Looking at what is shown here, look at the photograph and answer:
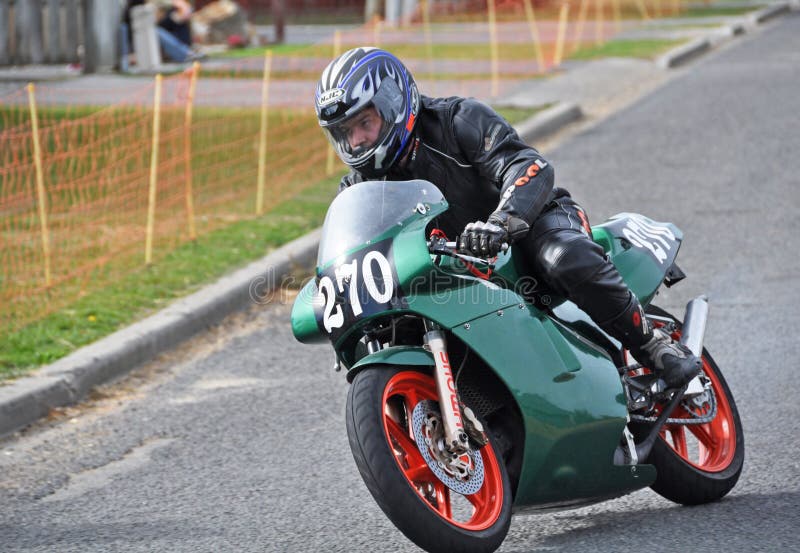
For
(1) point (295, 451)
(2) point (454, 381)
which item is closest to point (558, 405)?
(2) point (454, 381)

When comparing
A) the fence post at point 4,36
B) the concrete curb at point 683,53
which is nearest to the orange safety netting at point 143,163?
the concrete curb at point 683,53

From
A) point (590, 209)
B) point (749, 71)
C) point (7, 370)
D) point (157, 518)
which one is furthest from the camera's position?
point (749, 71)

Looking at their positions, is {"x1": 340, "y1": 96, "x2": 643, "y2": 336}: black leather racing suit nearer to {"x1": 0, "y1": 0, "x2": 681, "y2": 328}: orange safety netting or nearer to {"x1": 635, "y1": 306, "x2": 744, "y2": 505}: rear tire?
{"x1": 635, "y1": 306, "x2": 744, "y2": 505}: rear tire

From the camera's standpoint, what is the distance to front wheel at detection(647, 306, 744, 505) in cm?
507

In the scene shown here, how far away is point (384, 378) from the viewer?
429 centimetres

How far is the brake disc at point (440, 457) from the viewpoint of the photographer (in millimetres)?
4344

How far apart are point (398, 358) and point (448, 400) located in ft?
0.68

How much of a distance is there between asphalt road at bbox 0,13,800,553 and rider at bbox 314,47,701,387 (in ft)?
2.24

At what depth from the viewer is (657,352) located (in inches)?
199

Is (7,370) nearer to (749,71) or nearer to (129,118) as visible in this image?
(129,118)

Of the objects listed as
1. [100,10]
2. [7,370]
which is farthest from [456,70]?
[7,370]

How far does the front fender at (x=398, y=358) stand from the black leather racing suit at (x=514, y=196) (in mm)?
547

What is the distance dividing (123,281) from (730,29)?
17435 mm

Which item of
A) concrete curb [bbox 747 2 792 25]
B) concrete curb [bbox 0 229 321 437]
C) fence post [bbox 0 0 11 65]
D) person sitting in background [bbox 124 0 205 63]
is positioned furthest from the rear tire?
concrete curb [bbox 747 2 792 25]
